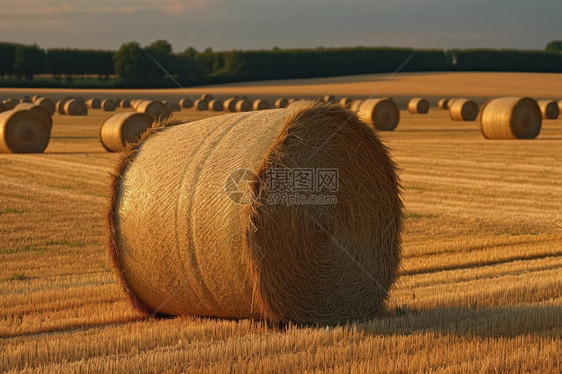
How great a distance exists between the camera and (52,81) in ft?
293

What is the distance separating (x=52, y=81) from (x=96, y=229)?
79.4m

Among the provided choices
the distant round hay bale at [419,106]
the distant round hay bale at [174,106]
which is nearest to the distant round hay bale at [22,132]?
the distant round hay bale at [174,106]

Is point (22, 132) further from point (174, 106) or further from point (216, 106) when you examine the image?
point (174, 106)

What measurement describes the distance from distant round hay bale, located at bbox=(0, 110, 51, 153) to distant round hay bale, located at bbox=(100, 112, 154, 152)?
185 cm

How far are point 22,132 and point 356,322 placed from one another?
19.9 meters

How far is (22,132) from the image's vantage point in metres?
25.5

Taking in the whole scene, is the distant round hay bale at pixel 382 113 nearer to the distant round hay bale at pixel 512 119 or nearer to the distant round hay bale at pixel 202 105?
the distant round hay bale at pixel 512 119

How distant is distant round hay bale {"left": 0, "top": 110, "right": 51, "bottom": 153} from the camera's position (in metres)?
25.2

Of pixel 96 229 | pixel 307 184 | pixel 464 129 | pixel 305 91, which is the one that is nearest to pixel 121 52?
pixel 305 91

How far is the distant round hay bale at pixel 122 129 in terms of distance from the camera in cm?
2523

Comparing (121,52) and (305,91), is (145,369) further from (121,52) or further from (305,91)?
(121,52)

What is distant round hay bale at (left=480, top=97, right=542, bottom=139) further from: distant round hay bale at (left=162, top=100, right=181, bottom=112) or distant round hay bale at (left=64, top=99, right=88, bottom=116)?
distant round hay bale at (left=162, top=100, right=181, bottom=112)

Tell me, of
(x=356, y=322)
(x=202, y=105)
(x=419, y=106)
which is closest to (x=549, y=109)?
(x=419, y=106)

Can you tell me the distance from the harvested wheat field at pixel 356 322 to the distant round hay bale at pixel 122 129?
4748mm
